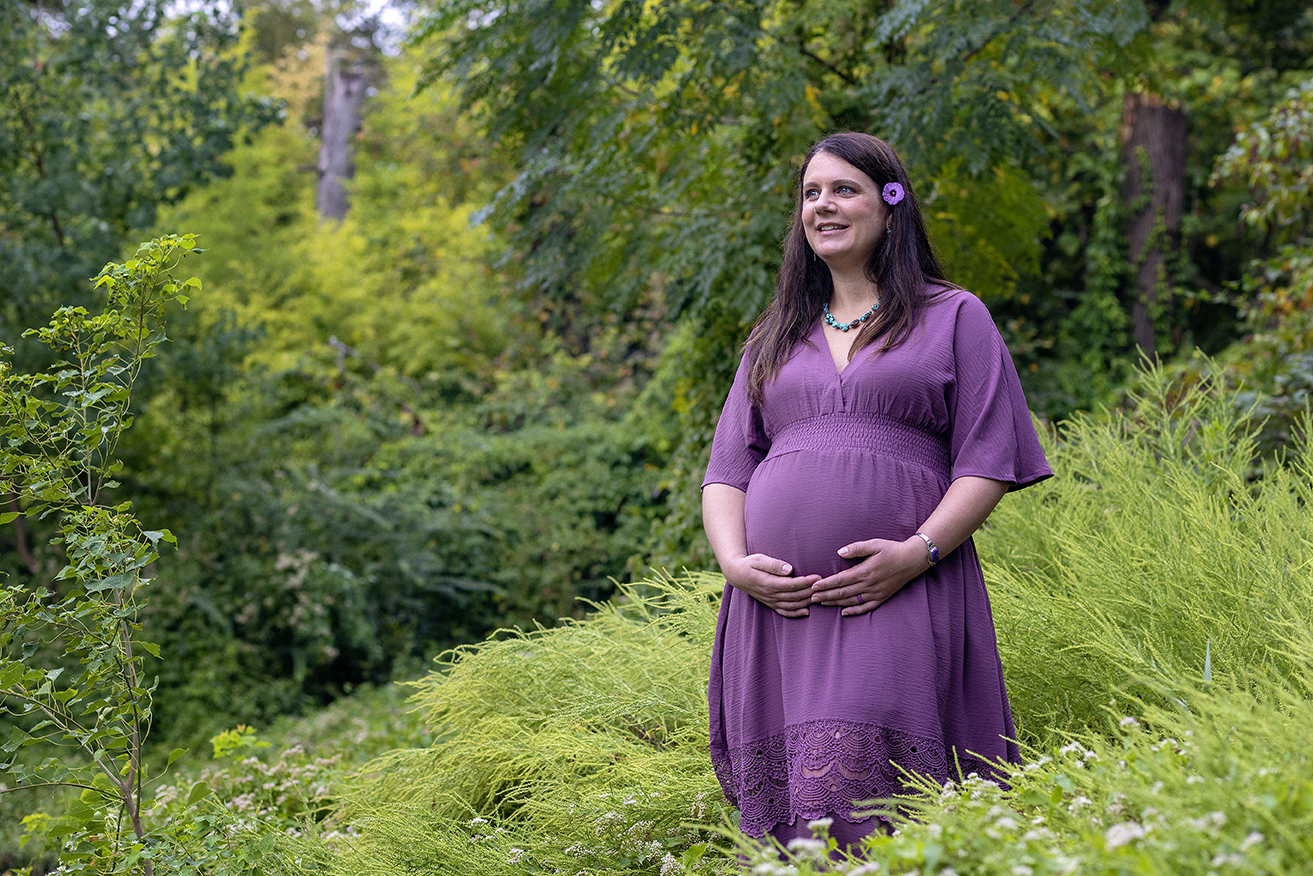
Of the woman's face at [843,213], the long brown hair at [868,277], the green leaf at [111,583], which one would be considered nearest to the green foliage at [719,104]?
the long brown hair at [868,277]

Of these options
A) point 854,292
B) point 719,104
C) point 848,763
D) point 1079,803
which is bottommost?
point 848,763


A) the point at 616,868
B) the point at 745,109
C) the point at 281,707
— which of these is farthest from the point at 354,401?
the point at 616,868

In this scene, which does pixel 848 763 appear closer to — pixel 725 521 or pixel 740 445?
pixel 725 521

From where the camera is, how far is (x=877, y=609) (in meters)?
2.08

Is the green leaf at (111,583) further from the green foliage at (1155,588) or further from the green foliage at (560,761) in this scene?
the green foliage at (1155,588)

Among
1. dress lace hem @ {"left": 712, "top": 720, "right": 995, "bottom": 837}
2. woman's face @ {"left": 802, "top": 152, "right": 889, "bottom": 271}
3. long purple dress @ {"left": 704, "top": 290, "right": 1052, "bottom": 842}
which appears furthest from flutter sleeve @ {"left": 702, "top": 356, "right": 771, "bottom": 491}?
Result: dress lace hem @ {"left": 712, "top": 720, "right": 995, "bottom": 837}

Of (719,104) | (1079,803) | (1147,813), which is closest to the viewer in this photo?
(1147,813)

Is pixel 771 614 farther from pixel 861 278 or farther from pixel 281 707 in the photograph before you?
pixel 281 707

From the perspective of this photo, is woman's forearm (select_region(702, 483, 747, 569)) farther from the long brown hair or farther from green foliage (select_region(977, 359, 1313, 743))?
green foliage (select_region(977, 359, 1313, 743))

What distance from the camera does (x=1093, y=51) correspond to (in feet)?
14.8

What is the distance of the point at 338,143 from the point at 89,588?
15.8 meters

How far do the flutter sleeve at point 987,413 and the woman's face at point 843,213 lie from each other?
268 millimetres

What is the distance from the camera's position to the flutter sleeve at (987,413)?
83.0 inches

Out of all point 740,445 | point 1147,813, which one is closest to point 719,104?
point 740,445
